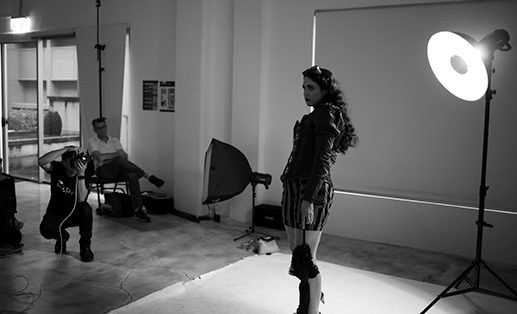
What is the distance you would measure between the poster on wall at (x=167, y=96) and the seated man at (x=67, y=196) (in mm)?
2207

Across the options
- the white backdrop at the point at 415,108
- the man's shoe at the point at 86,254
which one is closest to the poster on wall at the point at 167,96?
the white backdrop at the point at 415,108

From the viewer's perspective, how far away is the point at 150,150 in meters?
6.73

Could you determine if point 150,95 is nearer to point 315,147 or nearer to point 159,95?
point 159,95

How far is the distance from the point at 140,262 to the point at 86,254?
17.3 inches

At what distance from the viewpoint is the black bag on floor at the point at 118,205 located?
5.91 m

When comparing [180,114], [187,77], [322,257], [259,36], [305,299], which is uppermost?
[259,36]

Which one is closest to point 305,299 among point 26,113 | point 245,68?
point 245,68

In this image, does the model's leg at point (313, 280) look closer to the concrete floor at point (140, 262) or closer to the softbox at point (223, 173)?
the concrete floor at point (140, 262)

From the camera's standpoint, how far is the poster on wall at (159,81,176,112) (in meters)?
6.43

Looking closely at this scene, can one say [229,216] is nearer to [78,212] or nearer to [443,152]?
[78,212]

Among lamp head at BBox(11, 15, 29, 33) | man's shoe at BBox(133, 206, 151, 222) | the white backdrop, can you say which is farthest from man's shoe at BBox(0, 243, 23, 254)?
lamp head at BBox(11, 15, 29, 33)

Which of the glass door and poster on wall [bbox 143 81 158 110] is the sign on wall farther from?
the glass door

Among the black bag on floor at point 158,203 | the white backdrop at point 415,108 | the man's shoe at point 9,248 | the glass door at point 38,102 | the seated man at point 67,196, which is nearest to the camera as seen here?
the seated man at point 67,196

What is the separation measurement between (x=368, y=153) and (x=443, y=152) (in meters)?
0.71
